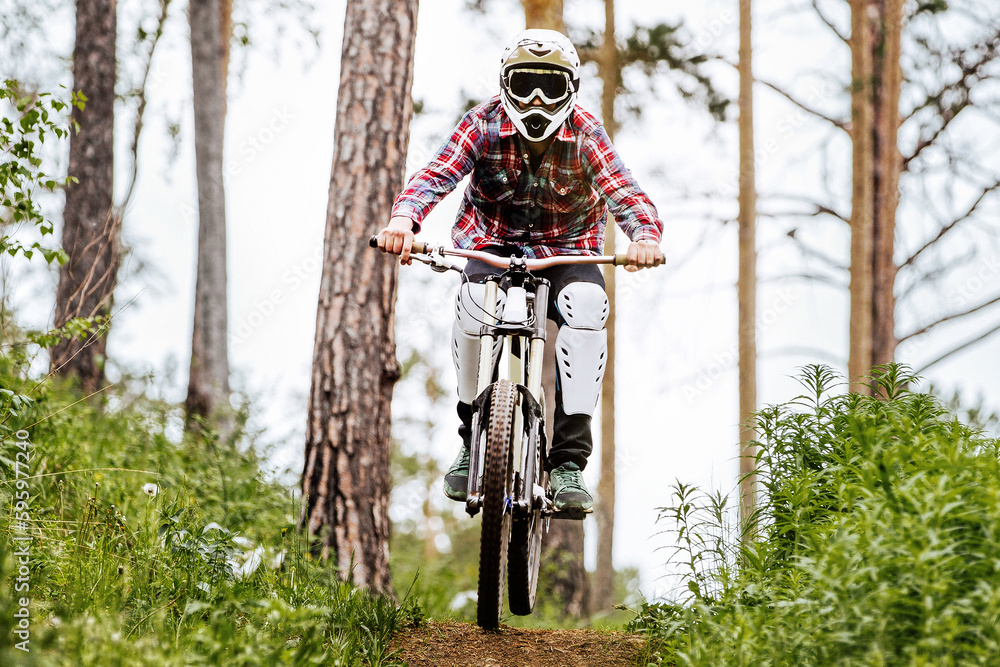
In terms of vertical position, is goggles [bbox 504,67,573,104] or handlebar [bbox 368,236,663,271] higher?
goggles [bbox 504,67,573,104]

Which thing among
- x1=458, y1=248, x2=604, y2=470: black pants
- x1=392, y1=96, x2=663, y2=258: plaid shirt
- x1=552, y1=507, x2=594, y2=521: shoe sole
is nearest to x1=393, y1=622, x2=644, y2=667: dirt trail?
x1=552, y1=507, x2=594, y2=521: shoe sole

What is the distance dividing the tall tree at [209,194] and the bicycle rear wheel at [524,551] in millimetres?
5528

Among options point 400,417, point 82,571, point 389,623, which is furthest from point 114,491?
point 400,417

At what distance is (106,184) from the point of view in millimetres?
7457

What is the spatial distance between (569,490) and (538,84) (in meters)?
1.68

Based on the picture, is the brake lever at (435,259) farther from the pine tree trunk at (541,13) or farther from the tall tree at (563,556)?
the pine tree trunk at (541,13)

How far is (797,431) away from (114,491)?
3.33 metres

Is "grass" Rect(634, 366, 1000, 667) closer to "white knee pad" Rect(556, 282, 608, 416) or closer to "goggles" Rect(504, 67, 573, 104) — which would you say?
"white knee pad" Rect(556, 282, 608, 416)

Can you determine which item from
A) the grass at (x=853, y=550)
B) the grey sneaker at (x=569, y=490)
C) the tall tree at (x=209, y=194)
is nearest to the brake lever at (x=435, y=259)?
the grey sneaker at (x=569, y=490)

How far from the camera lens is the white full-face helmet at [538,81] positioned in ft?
11.1

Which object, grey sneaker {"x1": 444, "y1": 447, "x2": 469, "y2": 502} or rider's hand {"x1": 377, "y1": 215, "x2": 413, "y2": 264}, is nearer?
rider's hand {"x1": 377, "y1": 215, "x2": 413, "y2": 264}

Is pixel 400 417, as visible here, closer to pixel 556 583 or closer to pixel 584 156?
pixel 556 583

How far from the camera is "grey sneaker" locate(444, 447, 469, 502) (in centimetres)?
343

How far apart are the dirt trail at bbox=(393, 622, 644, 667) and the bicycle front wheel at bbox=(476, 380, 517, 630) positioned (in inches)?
12.7
